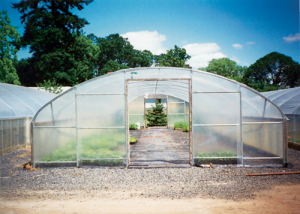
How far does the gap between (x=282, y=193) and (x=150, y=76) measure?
4926mm

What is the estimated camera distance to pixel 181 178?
6.16m

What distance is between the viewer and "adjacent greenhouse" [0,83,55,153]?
30.4 feet

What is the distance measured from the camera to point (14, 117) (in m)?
9.73

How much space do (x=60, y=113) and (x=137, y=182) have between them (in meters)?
3.36

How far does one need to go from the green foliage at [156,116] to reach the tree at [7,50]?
15241 millimetres

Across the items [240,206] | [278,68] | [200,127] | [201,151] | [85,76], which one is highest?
[278,68]

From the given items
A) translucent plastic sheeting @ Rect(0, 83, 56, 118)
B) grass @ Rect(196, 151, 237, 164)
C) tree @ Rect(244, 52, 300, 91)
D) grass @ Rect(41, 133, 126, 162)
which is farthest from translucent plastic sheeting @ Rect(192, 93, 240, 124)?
tree @ Rect(244, 52, 300, 91)

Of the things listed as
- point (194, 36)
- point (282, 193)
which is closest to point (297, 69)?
point (194, 36)

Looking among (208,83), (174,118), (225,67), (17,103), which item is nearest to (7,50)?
(17,103)

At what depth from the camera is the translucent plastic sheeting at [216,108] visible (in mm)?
7285

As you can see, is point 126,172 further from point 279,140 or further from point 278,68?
point 278,68

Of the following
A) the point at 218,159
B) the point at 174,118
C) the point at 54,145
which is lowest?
the point at 218,159

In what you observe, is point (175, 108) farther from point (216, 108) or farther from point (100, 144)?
point (100, 144)

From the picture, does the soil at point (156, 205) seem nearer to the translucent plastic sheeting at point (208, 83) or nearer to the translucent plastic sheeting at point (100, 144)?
the translucent plastic sheeting at point (100, 144)
